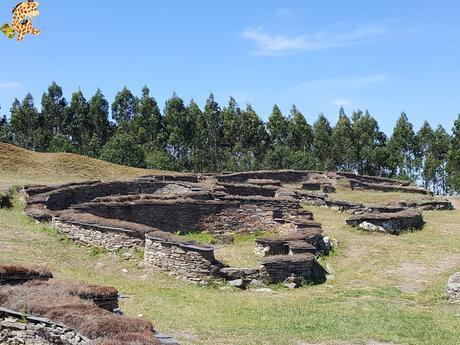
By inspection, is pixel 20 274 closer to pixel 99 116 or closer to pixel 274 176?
pixel 274 176

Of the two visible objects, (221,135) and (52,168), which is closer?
(52,168)

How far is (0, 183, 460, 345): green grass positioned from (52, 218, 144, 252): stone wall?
35 cm

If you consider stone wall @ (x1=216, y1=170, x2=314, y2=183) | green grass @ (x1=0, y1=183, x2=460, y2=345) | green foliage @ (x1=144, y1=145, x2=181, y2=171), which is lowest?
green grass @ (x1=0, y1=183, x2=460, y2=345)

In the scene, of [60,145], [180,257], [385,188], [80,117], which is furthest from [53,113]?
[180,257]

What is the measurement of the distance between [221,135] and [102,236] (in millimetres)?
76313

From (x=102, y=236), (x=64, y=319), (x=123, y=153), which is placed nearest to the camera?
(x=64, y=319)

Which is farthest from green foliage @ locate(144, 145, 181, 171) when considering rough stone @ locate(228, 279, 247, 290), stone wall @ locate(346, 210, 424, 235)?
rough stone @ locate(228, 279, 247, 290)

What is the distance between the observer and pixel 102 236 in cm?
2139

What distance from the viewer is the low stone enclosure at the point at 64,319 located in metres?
9.31

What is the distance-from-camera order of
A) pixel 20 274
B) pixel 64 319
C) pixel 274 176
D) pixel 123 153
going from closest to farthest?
pixel 64 319
pixel 20 274
pixel 274 176
pixel 123 153

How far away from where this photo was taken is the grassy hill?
44.1ft

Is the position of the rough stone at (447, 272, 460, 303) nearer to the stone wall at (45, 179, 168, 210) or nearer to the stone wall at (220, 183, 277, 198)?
the stone wall at (45, 179, 168, 210)

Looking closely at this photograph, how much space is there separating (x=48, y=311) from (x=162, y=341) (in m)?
2.37

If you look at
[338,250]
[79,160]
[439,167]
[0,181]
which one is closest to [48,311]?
[338,250]
